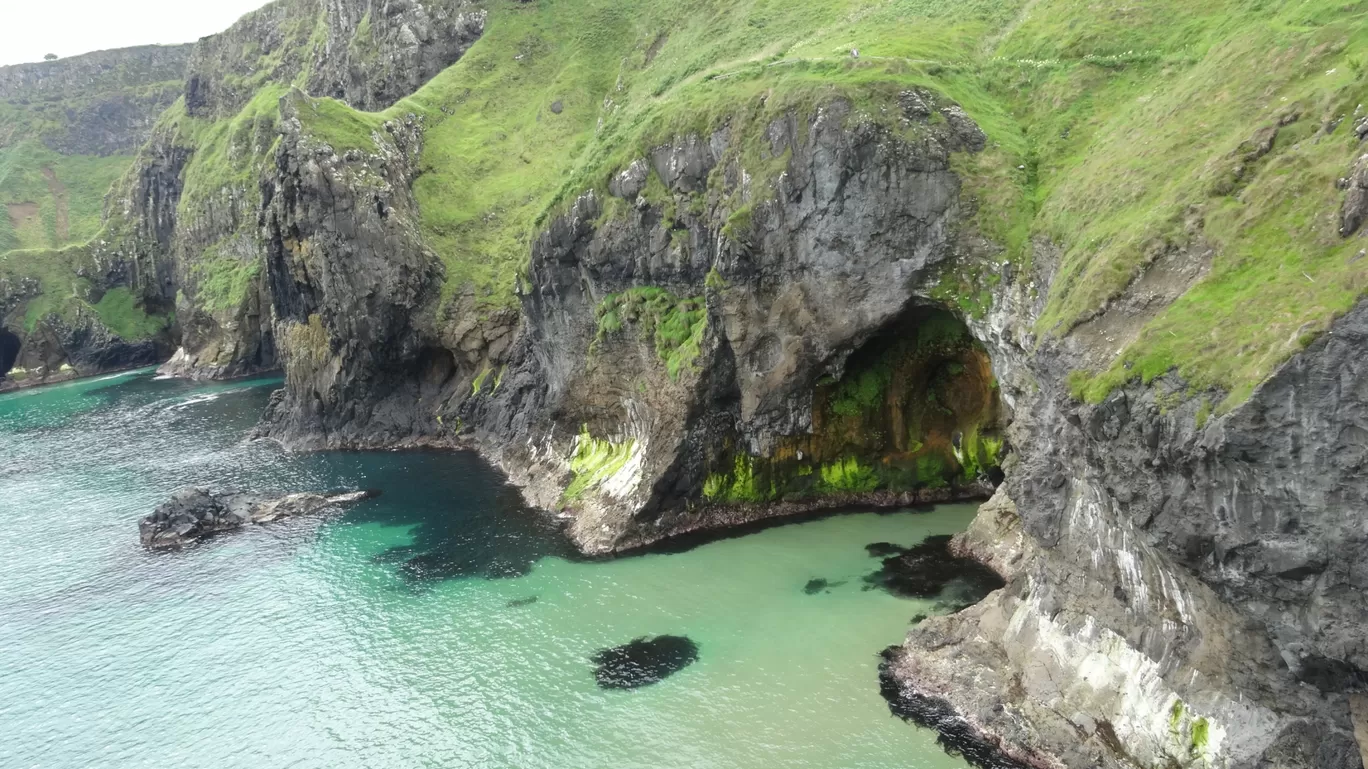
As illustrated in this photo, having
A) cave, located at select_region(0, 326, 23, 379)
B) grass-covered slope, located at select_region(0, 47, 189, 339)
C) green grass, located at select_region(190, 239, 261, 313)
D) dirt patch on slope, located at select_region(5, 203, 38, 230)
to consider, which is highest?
grass-covered slope, located at select_region(0, 47, 189, 339)

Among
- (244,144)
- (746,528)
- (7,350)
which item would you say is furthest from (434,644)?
(7,350)

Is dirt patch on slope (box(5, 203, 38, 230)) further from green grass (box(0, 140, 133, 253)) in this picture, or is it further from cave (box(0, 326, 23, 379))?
cave (box(0, 326, 23, 379))

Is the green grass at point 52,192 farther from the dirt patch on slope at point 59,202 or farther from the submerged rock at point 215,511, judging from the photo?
the submerged rock at point 215,511

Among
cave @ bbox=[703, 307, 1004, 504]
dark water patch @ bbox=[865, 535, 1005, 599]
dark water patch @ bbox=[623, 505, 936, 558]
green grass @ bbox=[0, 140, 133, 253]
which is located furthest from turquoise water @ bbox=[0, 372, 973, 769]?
green grass @ bbox=[0, 140, 133, 253]

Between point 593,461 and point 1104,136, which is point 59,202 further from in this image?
point 1104,136

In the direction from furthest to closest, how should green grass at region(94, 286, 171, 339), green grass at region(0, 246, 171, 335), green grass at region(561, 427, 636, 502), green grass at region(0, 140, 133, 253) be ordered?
1. green grass at region(0, 140, 133, 253)
2. green grass at region(94, 286, 171, 339)
3. green grass at region(0, 246, 171, 335)
4. green grass at region(561, 427, 636, 502)

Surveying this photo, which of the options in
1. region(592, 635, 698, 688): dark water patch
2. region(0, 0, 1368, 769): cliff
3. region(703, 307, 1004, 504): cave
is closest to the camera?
region(0, 0, 1368, 769): cliff
